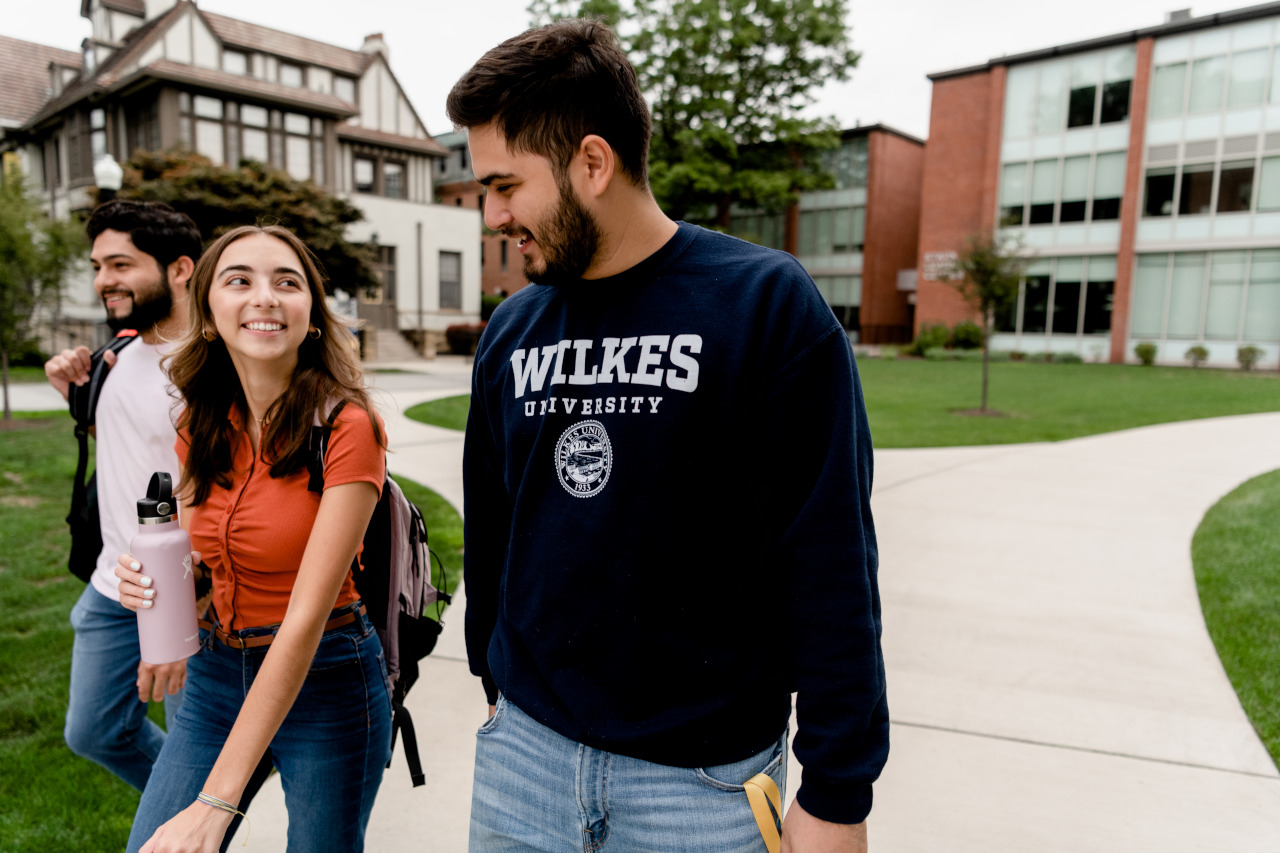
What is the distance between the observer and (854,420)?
55.9 inches

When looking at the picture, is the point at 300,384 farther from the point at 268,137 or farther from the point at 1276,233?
the point at 1276,233

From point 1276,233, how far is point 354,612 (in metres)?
33.3

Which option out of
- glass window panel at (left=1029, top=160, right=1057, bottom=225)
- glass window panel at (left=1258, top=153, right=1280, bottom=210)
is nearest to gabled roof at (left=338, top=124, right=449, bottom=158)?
glass window panel at (left=1029, top=160, right=1057, bottom=225)

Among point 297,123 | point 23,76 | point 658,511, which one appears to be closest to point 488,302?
point 297,123

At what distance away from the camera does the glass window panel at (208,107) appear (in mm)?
25547

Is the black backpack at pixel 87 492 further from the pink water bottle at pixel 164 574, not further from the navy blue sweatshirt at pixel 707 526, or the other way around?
the navy blue sweatshirt at pixel 707 526

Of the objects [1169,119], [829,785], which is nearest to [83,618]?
[829,785]

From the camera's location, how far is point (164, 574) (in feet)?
6.16

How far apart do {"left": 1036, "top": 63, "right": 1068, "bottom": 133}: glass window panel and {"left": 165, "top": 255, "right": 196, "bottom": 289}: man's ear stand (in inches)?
1351

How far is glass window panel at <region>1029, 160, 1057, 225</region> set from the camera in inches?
1237

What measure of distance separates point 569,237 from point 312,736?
137 centimetres

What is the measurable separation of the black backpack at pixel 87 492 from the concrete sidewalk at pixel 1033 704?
1.01m

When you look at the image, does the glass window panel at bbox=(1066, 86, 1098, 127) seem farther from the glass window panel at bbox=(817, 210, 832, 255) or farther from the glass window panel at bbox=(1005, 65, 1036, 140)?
the glass window panel at bbox=(817, 210, 832, 255)

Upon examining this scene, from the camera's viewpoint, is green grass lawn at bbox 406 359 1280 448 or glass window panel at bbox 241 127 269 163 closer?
green grass lawn at bbox 406 359 1280 448
